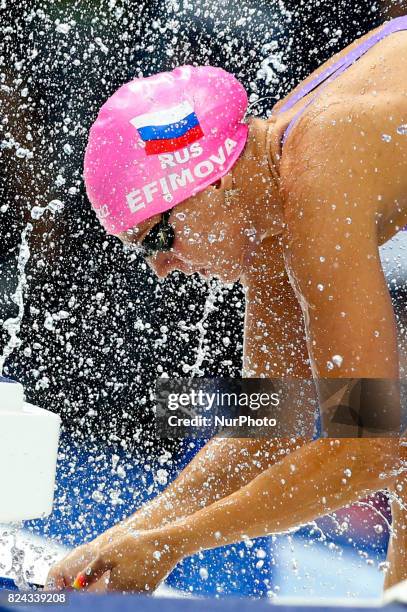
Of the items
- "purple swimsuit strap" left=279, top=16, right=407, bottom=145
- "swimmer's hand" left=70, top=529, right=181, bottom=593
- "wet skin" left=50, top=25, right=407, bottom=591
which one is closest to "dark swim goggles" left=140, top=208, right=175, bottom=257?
"wet skin" left=50, top=25, right=407, bottom=591

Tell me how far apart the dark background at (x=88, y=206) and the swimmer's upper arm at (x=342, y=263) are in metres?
0.18

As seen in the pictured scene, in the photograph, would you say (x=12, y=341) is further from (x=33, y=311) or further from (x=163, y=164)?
(x=163, y=164)

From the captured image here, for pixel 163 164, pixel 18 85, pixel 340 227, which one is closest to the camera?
pixel 340 227

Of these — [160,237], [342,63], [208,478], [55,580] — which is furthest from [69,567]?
[342,63]

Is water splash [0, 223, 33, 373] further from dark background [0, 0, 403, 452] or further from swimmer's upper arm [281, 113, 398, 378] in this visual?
swimmer's upper arm [281, 113, 398, 378]

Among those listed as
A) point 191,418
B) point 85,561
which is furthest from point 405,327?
point 85,561

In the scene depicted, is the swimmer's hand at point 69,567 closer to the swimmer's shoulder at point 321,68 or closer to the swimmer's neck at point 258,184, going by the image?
the swimmer's neck at point 258,184

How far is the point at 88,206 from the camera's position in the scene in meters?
0.80

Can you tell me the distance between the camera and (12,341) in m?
0.84

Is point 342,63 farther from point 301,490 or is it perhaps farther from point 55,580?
point 55,580

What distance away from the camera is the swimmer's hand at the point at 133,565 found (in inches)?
25.8

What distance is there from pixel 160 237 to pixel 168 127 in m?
0.10

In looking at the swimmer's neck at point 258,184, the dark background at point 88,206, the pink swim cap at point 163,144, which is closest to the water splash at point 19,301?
the dark background at point 88,206

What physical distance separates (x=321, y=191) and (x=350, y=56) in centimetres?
18
